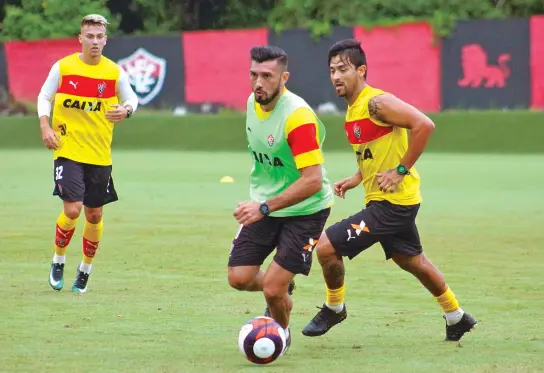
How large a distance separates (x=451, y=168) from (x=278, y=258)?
17.4m

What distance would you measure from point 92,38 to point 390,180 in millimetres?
3597

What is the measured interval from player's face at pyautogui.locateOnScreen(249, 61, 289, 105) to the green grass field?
1486mm

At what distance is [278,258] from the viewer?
307 inches

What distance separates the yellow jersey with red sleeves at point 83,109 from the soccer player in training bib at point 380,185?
3176 millimetres

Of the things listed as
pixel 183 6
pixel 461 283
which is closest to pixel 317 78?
pixel 183 6

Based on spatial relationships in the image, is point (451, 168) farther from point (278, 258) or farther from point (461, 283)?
point (278, 258)

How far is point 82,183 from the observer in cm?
1060

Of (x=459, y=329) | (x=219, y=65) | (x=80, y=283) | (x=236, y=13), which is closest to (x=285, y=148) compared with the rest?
(x=459, y=329)

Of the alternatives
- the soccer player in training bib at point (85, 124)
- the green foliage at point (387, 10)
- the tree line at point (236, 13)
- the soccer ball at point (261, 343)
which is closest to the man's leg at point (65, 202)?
the soccer player in training bib at point (85, 124)

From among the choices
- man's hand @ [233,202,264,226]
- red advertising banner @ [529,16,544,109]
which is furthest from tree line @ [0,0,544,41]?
man's hand @ [233,202,264,226]

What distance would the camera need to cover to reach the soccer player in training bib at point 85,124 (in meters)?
10.6

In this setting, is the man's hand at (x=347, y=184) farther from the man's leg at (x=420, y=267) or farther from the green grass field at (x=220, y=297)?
the green grass field at (x=220, y=297)

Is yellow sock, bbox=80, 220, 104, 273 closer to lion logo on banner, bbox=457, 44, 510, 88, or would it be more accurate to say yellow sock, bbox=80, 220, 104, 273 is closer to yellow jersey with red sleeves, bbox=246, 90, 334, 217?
yellow jersey with red sleeves, bbox=246, 90, 334, 217

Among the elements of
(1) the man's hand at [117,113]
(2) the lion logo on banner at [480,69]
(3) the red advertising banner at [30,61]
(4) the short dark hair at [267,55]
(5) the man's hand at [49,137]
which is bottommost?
(3) the red advertising banner at [30,61]
